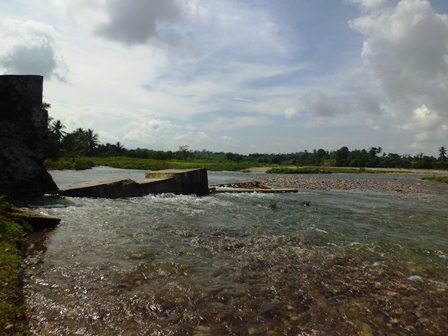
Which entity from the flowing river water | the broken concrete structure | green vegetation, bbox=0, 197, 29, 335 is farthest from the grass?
the flowing river water

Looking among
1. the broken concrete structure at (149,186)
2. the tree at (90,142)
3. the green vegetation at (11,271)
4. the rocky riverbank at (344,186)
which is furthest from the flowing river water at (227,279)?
the tree at (90,142)

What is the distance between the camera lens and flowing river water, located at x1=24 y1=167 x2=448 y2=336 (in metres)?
5.48

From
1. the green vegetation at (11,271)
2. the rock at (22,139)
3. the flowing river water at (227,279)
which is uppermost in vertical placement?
the rock at (22,139)

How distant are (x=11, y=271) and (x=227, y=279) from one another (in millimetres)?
3989

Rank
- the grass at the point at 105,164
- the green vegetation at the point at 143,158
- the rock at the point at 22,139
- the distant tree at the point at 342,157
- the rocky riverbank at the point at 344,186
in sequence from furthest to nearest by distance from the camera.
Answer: the distant tree at the point at 342,157, the green vegetation at the point at 143,158, the grass at the point at 105,164, the rocky riverbank at the point at 344,186, the rock at the point at 22,139

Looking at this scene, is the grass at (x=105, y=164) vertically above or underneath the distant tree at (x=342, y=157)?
underneath

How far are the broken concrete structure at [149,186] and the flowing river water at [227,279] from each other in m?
3.69

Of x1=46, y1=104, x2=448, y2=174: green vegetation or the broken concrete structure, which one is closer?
the broken concrete structure

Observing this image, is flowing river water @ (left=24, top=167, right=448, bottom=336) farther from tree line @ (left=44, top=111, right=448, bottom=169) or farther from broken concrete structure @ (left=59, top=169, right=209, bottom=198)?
tree line @ (left=44, top=111, right=448, bottom=169)

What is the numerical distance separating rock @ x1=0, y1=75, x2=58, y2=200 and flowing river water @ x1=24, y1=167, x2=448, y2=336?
11.5ft

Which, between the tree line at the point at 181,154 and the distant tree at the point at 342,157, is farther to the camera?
the distant tree at the point at 342,157

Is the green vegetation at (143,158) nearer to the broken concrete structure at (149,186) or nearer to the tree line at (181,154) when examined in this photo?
the tree line at (181,154)

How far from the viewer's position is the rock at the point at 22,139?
15.4 metres

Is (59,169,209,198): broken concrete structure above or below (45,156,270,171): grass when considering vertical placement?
above
